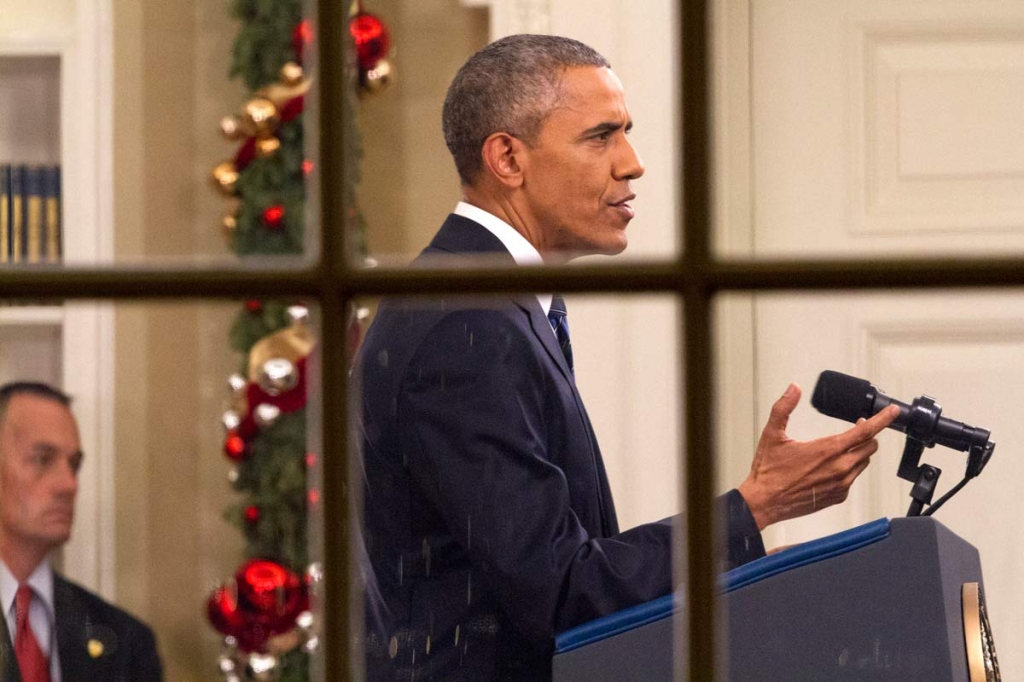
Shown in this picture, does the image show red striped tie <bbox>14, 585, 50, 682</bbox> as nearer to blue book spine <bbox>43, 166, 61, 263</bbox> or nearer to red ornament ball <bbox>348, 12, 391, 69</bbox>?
blue book spine <bbox>43, 166, 61, 263</bbox>

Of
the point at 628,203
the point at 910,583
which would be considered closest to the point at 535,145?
the point at 628,203

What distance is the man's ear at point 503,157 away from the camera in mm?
761

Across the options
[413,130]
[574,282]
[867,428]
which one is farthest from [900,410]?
[413,130]

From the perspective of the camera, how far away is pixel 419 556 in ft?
2.39

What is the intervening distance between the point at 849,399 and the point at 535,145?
0.86ft

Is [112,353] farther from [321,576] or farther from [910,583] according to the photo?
[910,583]

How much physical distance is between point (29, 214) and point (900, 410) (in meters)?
0.57

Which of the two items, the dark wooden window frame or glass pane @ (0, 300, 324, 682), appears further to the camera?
glass pane @ (0, 300, 324, 682)

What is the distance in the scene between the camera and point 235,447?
73 centimetres

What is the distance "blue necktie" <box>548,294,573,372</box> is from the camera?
2.38 ft

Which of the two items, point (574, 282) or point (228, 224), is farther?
point (228, 224)

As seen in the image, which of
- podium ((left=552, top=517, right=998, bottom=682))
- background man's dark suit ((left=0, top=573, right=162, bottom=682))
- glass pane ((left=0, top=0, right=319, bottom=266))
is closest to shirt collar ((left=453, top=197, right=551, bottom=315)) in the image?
→ glass pane ((left=0, top=0, right=319, bottom=266))

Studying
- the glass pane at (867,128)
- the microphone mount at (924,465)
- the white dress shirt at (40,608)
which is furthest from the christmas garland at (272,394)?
the microphone mount at (924,465)

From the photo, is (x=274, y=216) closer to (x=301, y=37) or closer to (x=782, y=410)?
(x=301, y=37)
